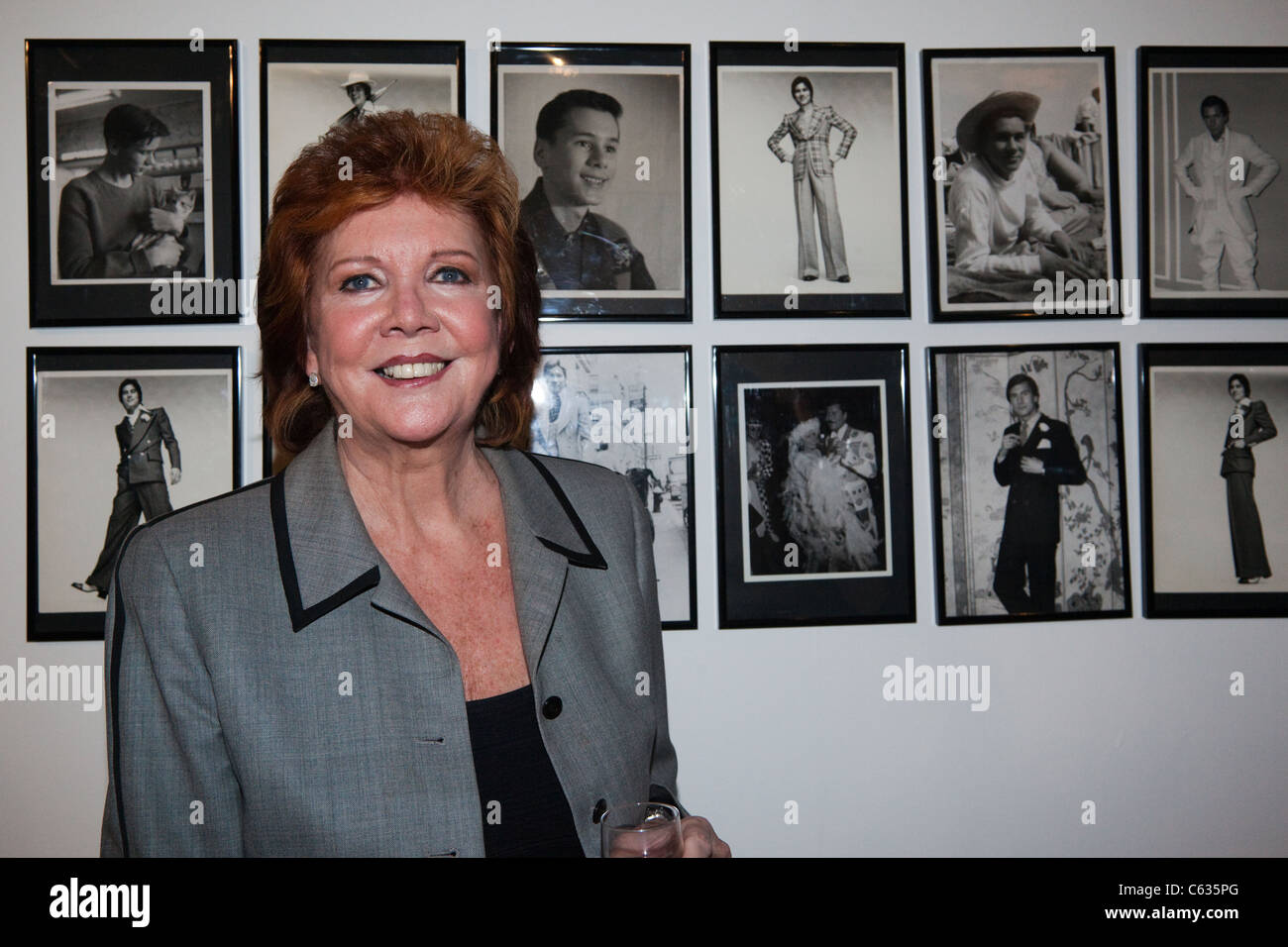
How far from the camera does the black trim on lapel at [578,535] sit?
134 centimetres

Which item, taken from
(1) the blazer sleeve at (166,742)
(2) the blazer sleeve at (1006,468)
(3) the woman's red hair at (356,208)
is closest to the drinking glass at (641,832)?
(1) the blazer sleeve at (166,742)

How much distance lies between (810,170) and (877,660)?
1063 millimetres

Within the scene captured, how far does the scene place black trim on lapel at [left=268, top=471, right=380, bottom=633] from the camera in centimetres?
113

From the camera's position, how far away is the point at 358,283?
1.24m

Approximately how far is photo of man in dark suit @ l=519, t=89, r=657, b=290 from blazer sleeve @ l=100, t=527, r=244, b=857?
0.99 meters

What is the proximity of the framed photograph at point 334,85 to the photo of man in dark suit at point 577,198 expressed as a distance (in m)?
0.22

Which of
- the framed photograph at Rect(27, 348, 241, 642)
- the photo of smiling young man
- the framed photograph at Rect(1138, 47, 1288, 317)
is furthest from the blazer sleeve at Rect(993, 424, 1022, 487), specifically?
the framed photograph at Rect(27, 348, 241, 642)

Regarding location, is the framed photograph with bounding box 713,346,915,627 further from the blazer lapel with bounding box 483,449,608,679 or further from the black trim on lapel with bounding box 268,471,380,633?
the black trim on lapel with bounding box 268,471,380,633

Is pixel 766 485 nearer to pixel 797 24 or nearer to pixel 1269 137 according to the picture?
pixel 797 24

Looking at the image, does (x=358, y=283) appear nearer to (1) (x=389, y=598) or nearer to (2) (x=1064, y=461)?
(1) (x=389, y=598)

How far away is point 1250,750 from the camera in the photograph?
6.38 feet

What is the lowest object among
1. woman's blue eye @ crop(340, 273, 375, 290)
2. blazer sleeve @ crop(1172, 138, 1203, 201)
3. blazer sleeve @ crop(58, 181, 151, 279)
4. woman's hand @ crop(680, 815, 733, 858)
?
woman's hand @ crop(680, 815, 733, 858)
